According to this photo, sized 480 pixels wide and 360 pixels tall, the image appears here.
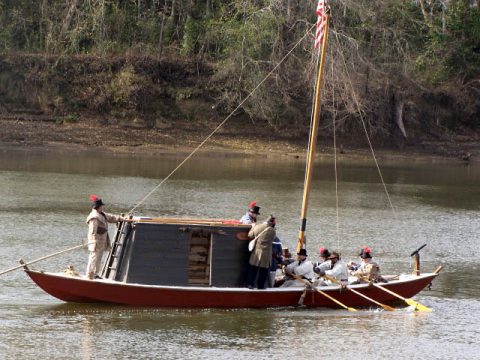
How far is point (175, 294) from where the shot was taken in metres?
21.2

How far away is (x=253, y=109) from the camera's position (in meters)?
52.4

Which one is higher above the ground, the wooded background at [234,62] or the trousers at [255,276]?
the wooded background at [234,62]

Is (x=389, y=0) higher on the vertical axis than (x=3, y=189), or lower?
higher

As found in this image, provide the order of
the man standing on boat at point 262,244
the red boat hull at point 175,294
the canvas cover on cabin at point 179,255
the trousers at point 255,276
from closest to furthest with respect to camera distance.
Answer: the red boat hull at point 175,294
the canvas cover on cabin at point 179,255
the man standing on boat at point 262,244
the trousers at point 255,276

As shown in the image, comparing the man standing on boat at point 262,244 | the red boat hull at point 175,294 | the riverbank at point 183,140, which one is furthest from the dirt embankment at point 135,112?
the man standing on boat at point 262,244

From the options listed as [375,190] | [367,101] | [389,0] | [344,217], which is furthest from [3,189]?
[389,0]

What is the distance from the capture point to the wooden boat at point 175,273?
2095cm

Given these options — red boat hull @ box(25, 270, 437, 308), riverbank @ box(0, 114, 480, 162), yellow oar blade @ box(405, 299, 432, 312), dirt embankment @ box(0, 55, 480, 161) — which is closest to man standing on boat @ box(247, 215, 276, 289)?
red boat hull @ box(25, 270, 437, 308)

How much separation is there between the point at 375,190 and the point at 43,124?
54.9 feet

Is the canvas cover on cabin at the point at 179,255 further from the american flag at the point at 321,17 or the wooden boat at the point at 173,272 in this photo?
the american flag at the point at 321,17

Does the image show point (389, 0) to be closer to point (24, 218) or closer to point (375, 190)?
point (375, 190)

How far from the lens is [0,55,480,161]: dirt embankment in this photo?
50.3 m

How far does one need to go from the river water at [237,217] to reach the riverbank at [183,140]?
119 centimetres

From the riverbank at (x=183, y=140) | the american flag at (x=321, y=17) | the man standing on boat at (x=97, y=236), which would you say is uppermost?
the american flag at (x=321, y=17)
